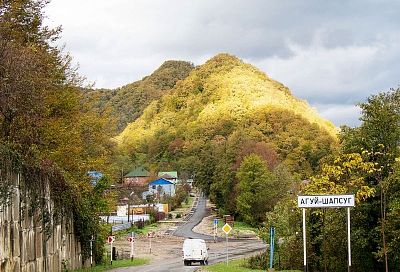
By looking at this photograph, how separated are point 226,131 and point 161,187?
2290cm

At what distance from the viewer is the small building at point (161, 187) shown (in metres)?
150

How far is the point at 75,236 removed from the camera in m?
35.1

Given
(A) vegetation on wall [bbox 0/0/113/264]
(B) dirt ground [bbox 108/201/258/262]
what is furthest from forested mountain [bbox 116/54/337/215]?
(A) vegetation on wall [bbox 0/0/113/264]

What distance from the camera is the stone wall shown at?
2097cm

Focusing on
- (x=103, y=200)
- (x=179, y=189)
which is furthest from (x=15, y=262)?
(x=179, y=189)

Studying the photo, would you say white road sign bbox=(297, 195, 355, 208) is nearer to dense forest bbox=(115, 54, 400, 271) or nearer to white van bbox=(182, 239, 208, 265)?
dense forest bbox=(115, 54, 400, 271)

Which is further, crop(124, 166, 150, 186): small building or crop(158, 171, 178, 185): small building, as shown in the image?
crop(158, 171, 178, 185): small building

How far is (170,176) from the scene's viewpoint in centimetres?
16400

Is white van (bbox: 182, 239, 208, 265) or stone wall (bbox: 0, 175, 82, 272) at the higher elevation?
stone wall (bbox: 0, 175, 82, 272)

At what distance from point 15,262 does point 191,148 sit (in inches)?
5213

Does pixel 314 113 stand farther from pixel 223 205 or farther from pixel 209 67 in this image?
pixel 223 205

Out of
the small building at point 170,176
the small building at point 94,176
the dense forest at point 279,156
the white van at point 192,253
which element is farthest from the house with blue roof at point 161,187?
the small building at point 94,176

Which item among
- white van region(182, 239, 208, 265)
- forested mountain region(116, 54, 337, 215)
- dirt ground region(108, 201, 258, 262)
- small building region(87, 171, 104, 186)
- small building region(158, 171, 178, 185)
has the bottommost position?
dirt ground region(108, 201, 258, 262)

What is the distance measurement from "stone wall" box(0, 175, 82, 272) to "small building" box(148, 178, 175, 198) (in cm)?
11814
